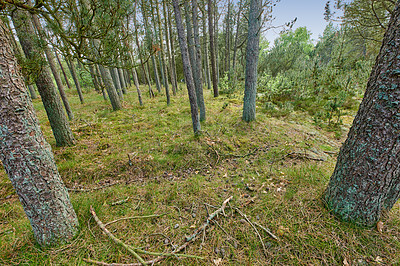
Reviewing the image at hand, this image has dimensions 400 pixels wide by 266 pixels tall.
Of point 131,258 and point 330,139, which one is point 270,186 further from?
point 330,139

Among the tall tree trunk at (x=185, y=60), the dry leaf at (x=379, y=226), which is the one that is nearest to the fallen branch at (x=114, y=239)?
the dry leaf at (x=379, y=226)

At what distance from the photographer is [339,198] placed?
1.93 metres

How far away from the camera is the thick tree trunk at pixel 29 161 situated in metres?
1.36

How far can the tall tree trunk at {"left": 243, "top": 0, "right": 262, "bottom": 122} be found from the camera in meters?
4.68

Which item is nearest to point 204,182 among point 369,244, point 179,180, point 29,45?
point 179,180

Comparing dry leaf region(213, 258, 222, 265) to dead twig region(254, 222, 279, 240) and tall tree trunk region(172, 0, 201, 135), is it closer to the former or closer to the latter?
dead twig region(254, 222, 279, 240)

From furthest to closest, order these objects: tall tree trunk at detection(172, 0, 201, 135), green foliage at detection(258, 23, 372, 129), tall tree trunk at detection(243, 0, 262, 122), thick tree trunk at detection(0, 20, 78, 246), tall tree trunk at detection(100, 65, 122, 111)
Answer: tall tree trunk at detection(100, 65, 122, 111)
green foliage at detection(258, 23, 372, 129)
tall tree trunk at detection(243, 0, 262, 122)
tall tree trunk at detection(172, 0, 201, 135)
thick tree trunk at detection(0, 20, 78, 246)

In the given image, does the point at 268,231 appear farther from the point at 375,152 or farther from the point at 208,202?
the point at 375,152

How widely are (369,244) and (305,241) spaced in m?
0.64

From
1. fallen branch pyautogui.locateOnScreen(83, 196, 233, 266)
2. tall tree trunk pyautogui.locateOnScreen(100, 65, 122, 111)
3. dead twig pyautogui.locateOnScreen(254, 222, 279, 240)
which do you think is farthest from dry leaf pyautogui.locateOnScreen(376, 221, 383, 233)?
tall tree trunk pyautogui.locateOnScreen(100, 65, 122, 111)

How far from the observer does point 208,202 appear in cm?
259

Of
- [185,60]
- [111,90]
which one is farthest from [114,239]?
[111,90]

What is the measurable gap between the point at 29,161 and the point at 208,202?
2.36m

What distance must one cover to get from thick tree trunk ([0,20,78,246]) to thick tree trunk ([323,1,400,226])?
3.51 meters
